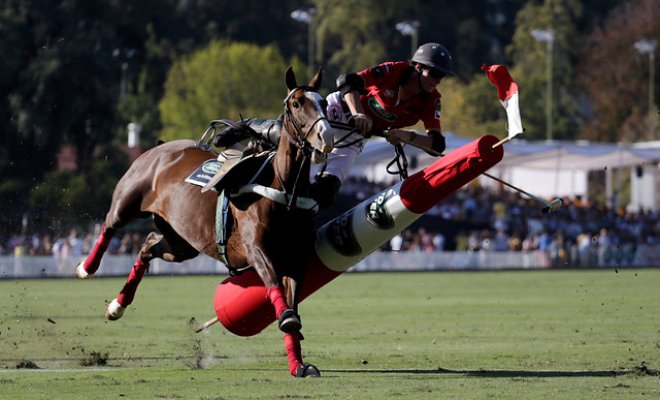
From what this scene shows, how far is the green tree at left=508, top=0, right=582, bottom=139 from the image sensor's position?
81600mm

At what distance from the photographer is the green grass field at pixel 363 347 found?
Answer: 1127cm

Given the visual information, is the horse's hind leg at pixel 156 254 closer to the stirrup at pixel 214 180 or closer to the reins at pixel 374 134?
the stirrup at pixel 214 180

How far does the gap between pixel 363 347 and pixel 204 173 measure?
3693mm

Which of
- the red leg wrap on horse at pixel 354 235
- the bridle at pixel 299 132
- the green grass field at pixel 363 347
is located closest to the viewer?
the green grass field at pixel 363 347

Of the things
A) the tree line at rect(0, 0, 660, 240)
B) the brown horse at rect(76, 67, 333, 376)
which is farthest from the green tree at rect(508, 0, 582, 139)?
the brown horse at rect(76, 67, 333, 376)

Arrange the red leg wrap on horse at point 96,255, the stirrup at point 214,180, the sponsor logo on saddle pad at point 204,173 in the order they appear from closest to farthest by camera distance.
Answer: the stirrup at point 214,180 → the sponsor logo on saddle pad at point 204,173 → the red leg wrap on horse at point 96,255

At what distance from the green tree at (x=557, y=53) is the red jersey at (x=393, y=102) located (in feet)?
219

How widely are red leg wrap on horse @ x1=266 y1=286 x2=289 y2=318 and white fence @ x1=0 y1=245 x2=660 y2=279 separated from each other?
26.1 metres

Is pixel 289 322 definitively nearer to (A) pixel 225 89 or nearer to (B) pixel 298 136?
(B) pixel 298 136

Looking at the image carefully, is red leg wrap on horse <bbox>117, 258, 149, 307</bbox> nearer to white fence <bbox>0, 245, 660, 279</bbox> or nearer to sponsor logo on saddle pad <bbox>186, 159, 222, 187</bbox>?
sponsor logo on saddle pad <bbox>186, 159, 222, 187</bbox>

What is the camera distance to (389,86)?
43.7 ft

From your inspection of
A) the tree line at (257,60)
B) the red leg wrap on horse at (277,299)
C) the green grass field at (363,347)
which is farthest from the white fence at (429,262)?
the red leg wrap on horse at (277,299)

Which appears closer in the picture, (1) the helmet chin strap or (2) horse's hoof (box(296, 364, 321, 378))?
(2) horse's hoof (box(296, 364, 321, 378))

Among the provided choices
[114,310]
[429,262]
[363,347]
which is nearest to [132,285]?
[114,310]
